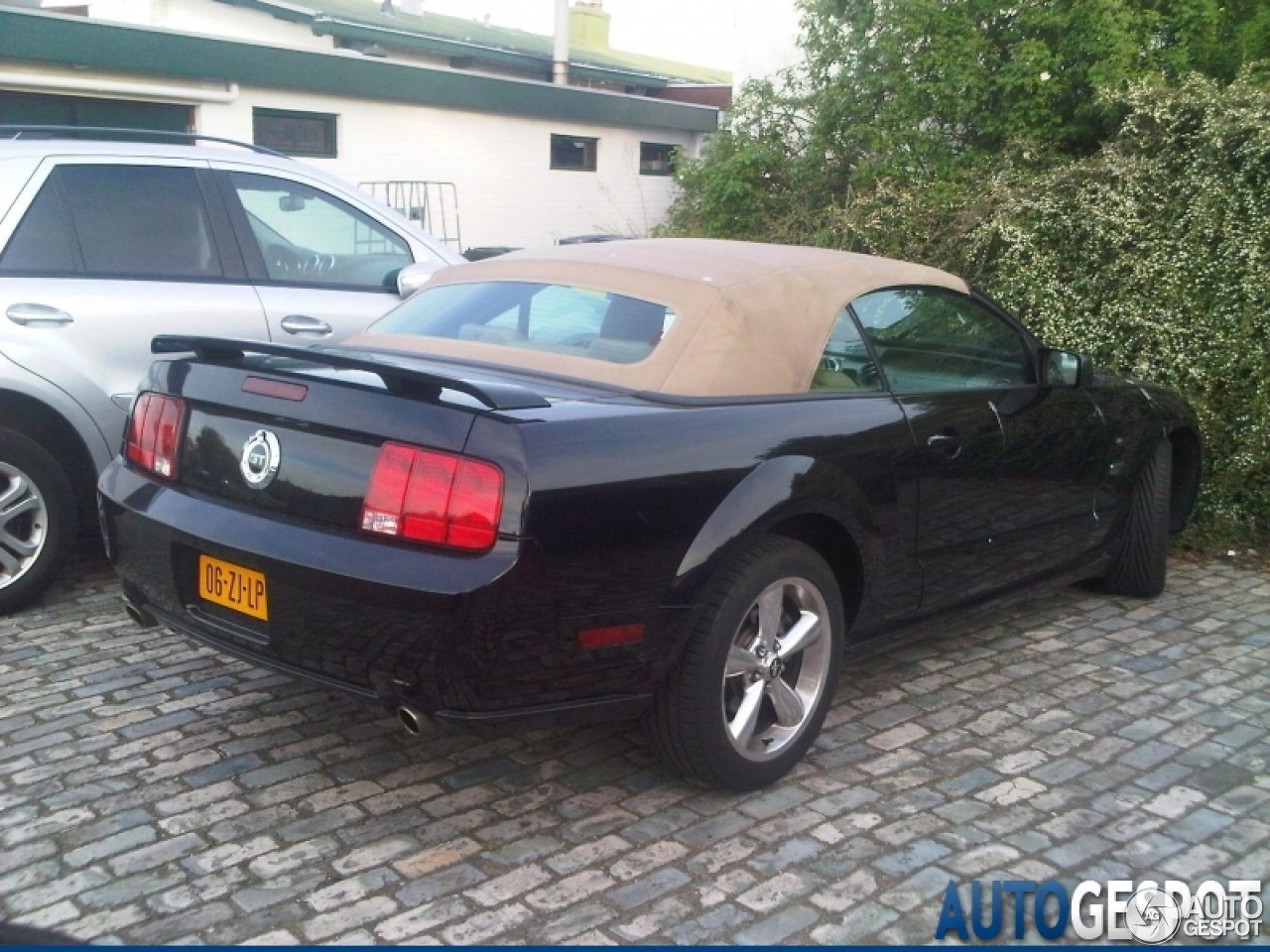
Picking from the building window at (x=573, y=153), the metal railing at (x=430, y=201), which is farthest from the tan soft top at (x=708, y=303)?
the building window at (x=573, y=153)

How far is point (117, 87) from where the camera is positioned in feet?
48.0

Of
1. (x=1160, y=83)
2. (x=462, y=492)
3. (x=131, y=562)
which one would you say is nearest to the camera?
(x=462, y=492)

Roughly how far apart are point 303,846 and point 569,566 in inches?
40.9

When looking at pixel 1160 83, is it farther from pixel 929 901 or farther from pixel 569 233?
pixel 569 233

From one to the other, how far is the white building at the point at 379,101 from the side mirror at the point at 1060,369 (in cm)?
1140

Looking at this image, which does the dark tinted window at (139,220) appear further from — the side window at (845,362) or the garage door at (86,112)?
the garage door at (86,112)

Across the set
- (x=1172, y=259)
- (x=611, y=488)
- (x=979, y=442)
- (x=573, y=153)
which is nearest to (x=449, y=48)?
(x=573, y=153)

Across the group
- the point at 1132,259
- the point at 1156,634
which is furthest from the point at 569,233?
the point at 1156,634

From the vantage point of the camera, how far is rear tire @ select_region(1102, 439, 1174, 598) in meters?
5.95

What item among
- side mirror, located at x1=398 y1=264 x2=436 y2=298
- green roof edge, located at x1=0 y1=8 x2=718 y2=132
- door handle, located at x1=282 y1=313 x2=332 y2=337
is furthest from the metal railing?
door handle, located at x1=282 y1=313 x2=332 y2=337

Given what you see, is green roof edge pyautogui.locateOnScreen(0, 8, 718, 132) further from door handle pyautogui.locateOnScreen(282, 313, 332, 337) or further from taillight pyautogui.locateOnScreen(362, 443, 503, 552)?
taillight pyautogui.locateOnScreen(362, 443, 503, 552)

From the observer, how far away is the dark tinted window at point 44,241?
214 inches

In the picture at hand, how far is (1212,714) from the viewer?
4.76 meters

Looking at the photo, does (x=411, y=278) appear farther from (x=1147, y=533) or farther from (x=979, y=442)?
(x=1147, y=533)
